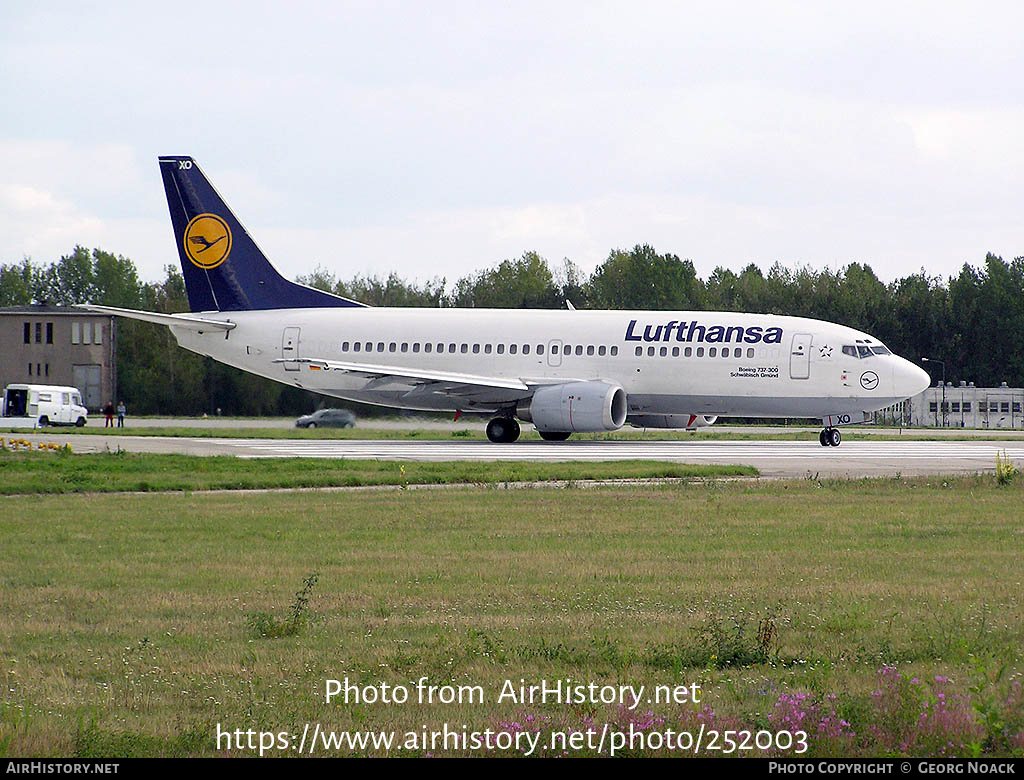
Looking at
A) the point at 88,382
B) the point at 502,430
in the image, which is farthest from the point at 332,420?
the point at 88,382

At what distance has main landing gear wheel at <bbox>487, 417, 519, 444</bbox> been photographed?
131 ft

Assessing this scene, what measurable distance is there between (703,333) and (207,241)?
1854 centimetres

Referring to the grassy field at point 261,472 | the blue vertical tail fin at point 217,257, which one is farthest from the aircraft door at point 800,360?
the blue vertical tail fin at point 217,257

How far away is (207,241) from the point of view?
150 feet

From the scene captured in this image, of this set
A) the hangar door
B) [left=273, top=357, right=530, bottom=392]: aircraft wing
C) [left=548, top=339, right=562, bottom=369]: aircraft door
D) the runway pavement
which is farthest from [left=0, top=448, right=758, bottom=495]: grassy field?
the hangar door

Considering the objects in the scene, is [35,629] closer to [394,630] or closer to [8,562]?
[394,630]

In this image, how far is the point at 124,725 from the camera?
7.46 meters

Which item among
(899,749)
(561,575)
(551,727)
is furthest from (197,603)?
(899,749)

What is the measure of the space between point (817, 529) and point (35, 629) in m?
10.0

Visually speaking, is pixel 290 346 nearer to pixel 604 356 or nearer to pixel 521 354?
pixel 521 354

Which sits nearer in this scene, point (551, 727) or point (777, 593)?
point (551, 727)

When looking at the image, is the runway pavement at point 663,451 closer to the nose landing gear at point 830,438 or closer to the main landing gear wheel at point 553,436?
the nose landing gear at point 830,438

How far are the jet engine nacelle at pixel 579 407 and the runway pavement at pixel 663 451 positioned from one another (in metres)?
0.66

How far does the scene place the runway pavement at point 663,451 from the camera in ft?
93.7
